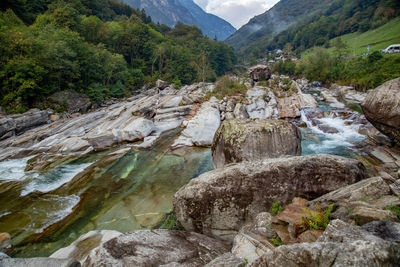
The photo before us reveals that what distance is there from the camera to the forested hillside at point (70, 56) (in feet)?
81.6

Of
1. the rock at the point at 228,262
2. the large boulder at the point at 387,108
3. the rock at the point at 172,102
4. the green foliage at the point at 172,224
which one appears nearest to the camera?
the rock at the point at 228,262

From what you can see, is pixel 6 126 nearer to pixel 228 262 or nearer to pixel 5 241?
pixel 5 241

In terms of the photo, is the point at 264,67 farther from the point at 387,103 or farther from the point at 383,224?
the point at 383,224

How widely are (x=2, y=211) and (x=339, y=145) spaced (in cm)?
2463

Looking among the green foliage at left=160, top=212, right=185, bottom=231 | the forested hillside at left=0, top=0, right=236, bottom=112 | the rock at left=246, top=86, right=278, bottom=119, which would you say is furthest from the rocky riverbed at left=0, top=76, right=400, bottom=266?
the forested hillside at left=0, top=0, right=236, bottom=112

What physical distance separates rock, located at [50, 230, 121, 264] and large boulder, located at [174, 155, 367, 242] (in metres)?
3.78

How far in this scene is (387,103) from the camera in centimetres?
1162

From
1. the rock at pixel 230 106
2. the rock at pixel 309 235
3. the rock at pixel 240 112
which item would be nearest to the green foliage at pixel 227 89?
the rock at pixel 230 106

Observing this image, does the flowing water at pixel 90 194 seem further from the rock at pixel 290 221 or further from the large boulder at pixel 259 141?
the rock at pixel 290 221

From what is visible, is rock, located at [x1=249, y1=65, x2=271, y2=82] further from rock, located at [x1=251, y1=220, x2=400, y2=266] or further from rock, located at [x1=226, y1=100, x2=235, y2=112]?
rock, located at [x1=251, y1=220, x2=400, y2=266]

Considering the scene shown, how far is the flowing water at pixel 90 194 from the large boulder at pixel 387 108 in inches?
468

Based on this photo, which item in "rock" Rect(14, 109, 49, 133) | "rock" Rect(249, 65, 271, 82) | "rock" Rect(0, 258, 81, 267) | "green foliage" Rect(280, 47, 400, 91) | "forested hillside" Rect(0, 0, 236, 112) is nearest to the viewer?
"rock" Rect(0, 258, 81, 267)

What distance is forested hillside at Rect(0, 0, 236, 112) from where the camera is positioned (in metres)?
24.9

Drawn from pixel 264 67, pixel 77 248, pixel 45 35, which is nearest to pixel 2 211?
pixel 77 248
